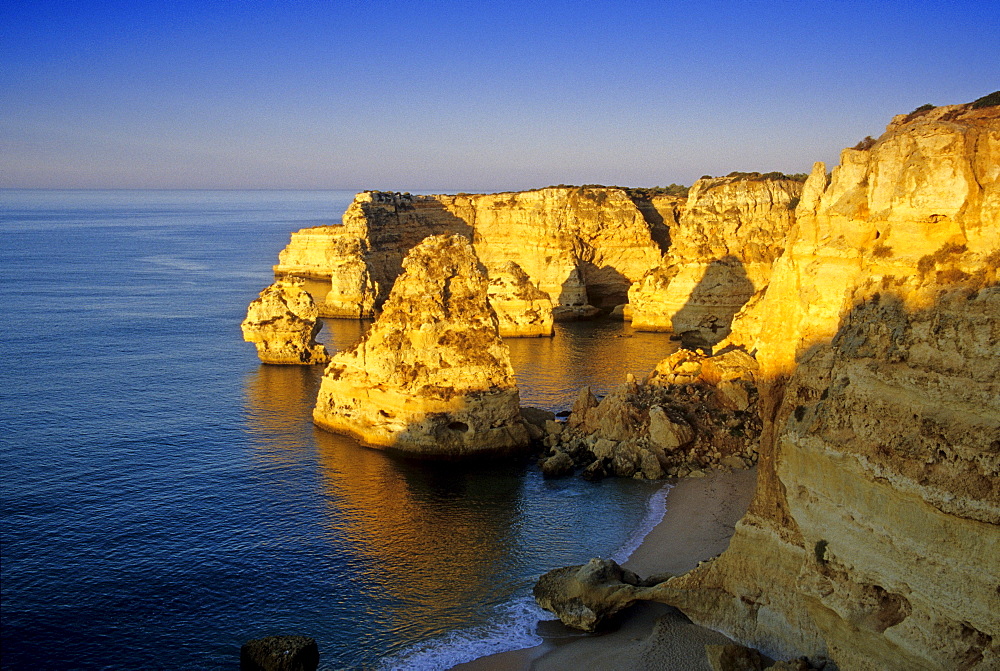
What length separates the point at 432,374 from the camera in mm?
36781

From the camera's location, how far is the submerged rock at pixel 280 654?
19.5m

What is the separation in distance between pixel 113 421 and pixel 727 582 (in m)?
30.7

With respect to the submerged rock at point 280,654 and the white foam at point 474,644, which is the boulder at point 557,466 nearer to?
the white foam at point 474,644

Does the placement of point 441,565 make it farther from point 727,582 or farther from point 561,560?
point 727,582

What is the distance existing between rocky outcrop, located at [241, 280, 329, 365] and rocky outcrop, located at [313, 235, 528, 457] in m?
16.2

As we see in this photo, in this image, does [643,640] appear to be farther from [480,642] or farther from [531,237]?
[531,237]

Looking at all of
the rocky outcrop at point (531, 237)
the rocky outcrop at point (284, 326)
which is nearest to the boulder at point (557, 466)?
the rocky outcrop at point (284, 326)

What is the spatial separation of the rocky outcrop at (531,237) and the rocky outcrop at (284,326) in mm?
22469

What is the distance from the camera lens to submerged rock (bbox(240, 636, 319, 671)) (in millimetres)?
19548

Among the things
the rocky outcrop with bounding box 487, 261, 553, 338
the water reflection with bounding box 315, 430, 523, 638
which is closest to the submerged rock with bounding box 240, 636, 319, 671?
the water reflection with bounding box 315, 430, 523, 638

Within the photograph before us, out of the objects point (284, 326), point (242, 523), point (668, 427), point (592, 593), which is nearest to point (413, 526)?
point (242, 523)

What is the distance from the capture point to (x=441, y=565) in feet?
85.8

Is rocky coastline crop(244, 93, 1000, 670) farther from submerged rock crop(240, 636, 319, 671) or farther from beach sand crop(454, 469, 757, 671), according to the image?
submerged rock crop(240, 636, 319, 671)

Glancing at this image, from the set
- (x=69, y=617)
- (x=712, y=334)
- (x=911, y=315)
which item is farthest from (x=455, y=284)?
(x=712, y=334)
